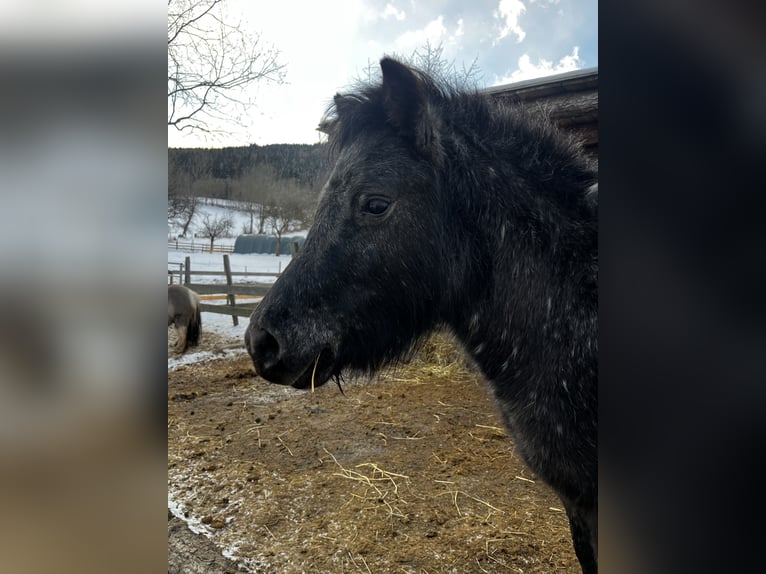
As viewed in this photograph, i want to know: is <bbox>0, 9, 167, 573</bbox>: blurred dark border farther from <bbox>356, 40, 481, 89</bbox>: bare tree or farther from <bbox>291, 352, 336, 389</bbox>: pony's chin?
<bbox>356, 40, 481, 89</bbox>: bare tree

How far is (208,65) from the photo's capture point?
1.62m

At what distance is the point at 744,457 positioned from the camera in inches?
12.9

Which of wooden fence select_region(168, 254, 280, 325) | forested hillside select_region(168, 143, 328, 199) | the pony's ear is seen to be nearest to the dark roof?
the pony's ear

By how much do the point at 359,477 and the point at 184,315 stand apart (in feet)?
4.24

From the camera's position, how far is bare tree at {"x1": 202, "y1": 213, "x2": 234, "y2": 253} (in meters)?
1.84

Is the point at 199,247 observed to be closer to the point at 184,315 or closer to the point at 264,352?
the point at 184,315

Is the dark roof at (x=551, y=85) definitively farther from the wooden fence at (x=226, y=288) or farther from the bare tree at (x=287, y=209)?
the wooden fence at (x=226, y=288)

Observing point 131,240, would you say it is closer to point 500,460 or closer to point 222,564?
point 222,564

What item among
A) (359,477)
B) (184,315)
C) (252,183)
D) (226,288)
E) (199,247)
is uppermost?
(252,183)

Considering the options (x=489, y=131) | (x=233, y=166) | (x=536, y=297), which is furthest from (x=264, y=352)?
(x=233, y=166)

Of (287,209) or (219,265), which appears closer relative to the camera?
(287,209)

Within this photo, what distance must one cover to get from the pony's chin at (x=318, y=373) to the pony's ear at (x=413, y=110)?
1.98 ft

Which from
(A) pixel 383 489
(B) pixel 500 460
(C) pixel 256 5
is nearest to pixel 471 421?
(B) pixel 500 460

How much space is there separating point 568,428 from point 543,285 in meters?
0.33
